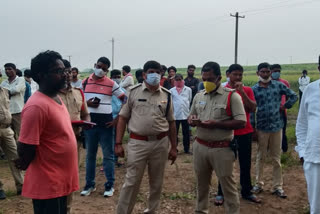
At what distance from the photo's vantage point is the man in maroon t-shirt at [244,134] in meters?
4.29

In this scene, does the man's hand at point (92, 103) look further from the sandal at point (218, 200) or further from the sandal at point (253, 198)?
the sandal at point (253, 198)

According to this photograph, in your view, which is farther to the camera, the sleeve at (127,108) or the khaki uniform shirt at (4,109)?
the khaki uniform shirt at (4,109)

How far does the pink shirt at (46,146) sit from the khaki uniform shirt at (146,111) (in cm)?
133

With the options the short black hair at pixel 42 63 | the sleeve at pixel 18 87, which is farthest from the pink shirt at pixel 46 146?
the sleeve at pixel 18 87

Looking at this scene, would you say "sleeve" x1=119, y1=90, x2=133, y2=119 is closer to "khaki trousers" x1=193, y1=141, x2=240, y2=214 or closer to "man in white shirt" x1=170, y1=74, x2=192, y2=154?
"khaki trousers" x1=193, y1=141, x2=240, y2=214

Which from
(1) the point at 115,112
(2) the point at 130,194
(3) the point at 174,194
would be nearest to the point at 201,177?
(2) the point at 130,194

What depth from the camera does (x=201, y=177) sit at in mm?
3822

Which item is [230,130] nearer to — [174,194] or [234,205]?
[234,205]

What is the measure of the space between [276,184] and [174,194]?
159 cm

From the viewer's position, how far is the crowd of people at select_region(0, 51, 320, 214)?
240cm

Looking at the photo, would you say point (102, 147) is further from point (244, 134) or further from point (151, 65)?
point (244, 134)

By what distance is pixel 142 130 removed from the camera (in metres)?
3.71

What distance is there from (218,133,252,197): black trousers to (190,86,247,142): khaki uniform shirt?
3.05 ft

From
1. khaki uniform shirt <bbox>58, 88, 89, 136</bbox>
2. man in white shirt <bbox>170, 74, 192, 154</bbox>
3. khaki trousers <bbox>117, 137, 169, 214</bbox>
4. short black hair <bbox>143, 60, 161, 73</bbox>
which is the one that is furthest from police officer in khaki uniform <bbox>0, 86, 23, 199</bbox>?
man in white shirt <bbox>170, 74, 192, 154</bbox>
